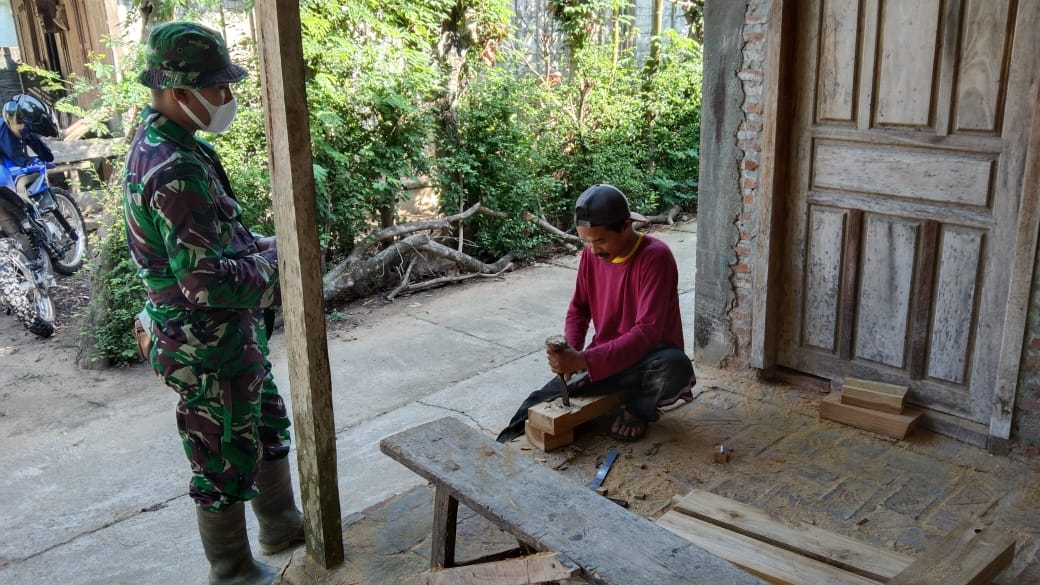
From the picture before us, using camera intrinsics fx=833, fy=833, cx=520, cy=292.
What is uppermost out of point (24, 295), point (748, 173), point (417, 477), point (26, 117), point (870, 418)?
point (26, 117)

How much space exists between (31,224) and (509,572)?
656 centimetres

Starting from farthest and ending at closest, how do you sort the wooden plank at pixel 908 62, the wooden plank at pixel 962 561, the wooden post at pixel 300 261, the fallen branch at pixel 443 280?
the fallen branch at pixel 443 280 → the wooden plank at pixel 908 62 → the wooden plank at pixel 962 561 → the wooden post at pixel 300 261

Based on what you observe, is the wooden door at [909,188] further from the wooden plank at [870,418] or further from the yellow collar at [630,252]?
the yellow collar at [630,252]

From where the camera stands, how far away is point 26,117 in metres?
7.32

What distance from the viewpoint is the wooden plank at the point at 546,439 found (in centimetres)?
417

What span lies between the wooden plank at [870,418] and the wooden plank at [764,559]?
1.45 m

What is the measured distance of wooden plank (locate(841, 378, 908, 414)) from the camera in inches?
169

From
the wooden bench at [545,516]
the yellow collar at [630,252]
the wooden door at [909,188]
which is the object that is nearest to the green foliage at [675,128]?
the wooden door at [909,188]

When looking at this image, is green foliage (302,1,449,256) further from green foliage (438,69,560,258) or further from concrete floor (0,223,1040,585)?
concrete floor (0,223,1040,585)

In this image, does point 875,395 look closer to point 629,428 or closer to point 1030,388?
point 1030,388

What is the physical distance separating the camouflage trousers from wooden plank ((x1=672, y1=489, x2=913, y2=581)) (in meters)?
1.78

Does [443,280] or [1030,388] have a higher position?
[1030,388]

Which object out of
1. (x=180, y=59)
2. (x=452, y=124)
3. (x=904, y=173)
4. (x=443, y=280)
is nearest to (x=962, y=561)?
(x=904, y=173)

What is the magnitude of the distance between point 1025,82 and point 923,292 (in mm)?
1102
